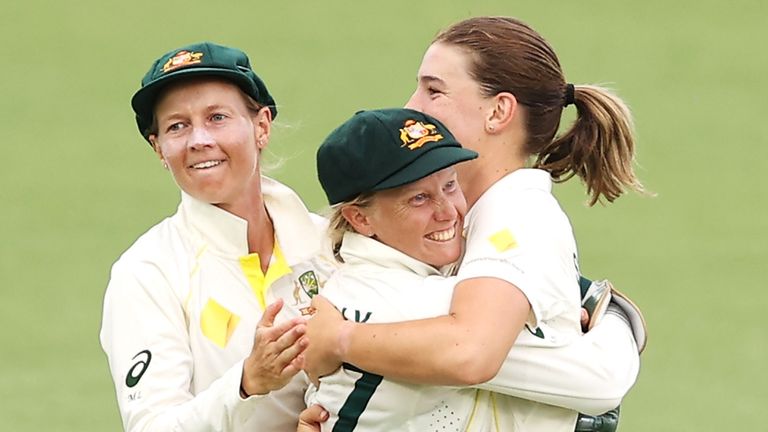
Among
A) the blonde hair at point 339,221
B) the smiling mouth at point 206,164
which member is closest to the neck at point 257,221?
the smiling mouth at point 206,164

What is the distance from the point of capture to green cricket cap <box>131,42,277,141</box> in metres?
4.20

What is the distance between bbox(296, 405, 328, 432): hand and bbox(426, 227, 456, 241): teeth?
49 centimetres

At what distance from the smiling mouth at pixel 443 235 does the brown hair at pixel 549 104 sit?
420 millimetres

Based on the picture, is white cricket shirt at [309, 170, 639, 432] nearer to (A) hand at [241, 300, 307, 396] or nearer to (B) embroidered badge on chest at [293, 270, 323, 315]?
(A) hand at [241, 300, 307, 396]

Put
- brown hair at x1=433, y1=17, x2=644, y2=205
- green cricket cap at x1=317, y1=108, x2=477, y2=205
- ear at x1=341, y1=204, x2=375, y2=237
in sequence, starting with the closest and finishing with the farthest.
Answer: green cricket cap at x1=317, y1=108, x2=477, y2=205 < ear at x1=341, y1=204, x2=375, y2=237 < brown hair at x1=433, y1=17, x2=644, y2=205

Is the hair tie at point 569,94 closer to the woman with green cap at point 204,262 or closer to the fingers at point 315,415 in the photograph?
the woman with green cap at point 204,262

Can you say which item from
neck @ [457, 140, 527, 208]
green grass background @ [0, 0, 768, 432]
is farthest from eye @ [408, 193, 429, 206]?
green grass background @ [0, 0, 768, 432]

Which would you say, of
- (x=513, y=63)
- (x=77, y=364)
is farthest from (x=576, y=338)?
(x=77, y=364)

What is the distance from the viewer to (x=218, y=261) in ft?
14.1

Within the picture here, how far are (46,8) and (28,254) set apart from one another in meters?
2.73

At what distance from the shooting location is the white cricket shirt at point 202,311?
401 centimetres

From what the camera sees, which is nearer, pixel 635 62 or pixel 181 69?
pixel 181 69

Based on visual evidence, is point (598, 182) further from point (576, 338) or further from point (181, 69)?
point (181, 69)

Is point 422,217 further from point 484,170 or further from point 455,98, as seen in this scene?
point 455,98
